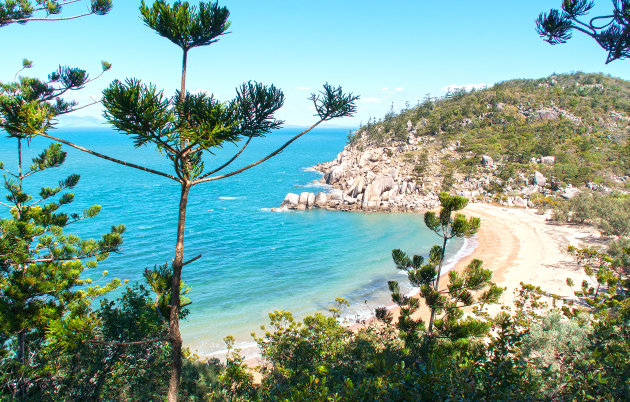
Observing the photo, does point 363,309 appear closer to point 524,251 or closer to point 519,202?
point 524,251

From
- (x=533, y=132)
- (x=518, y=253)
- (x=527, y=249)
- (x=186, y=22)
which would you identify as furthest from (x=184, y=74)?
(x=533, y=132)

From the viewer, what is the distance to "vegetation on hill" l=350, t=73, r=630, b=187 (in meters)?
54.2

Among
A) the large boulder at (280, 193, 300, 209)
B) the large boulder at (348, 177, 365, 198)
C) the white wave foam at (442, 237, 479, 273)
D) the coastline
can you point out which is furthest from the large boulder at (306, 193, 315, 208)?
the white wave foam at (442, 237, 479, 273)

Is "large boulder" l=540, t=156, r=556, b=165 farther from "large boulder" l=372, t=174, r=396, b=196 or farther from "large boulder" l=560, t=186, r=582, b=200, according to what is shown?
"large boulder" l=372, t=174, r=396, b=196

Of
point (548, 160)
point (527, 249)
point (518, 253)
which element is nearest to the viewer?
point (518, 253)

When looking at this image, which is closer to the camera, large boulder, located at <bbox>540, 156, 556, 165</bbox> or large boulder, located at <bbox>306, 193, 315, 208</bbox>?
large boulder, located at <bbox>306, 193, 315, 208</bbox>

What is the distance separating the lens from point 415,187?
52.9m

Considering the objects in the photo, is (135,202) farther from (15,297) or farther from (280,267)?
(15,297)

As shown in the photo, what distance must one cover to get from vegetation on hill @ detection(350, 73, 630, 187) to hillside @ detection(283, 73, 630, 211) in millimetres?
173

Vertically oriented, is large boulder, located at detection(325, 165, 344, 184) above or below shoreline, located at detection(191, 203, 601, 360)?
above

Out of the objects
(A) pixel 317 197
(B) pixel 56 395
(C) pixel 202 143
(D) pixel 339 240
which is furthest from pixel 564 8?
(A) pixel 317 197

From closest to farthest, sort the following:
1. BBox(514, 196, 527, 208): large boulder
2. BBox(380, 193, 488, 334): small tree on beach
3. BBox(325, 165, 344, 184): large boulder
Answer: BBox(380, 193, 488, 334): small tree on beach → BBox(514, 196, 527, 208): large boulder → BBox(325, 165, 344, 184): large boulder

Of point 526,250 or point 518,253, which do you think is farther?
point 526,250

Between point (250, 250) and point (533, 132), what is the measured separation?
6203 cm
